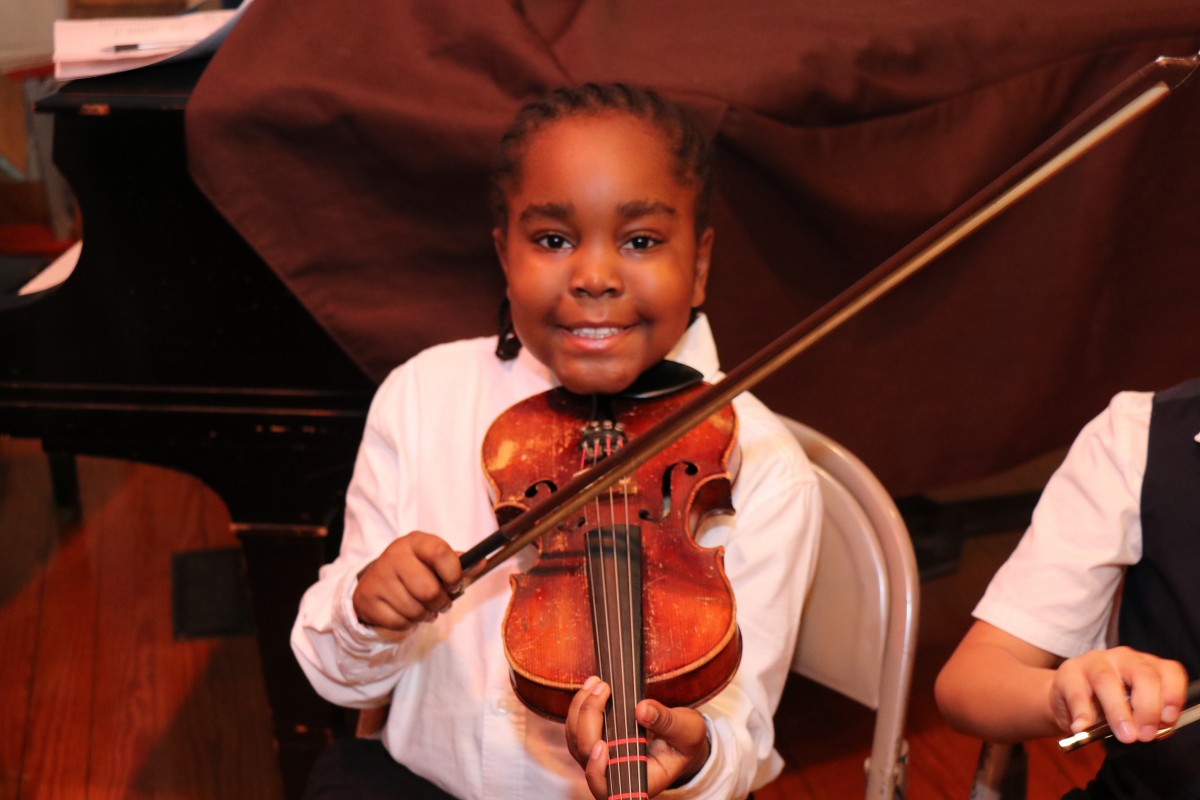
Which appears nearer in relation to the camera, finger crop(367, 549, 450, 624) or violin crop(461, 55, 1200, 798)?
violin crop(461, 55, 1200, 798)

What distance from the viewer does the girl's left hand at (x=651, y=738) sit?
0.82 metres

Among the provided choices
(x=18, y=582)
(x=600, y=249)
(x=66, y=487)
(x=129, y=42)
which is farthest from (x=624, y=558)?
(x=66, y=487)

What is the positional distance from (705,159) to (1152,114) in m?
0.57

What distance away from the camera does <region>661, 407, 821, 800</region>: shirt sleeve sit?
1.03 meters

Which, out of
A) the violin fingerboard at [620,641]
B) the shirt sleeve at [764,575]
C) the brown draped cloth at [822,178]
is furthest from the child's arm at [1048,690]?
the brown draped cloth at [822,178]

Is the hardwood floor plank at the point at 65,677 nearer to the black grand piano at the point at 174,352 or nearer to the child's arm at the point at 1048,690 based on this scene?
the black grand piano at the point at 174,352

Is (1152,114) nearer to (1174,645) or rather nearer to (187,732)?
(1174,645)

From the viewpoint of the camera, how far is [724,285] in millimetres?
1314

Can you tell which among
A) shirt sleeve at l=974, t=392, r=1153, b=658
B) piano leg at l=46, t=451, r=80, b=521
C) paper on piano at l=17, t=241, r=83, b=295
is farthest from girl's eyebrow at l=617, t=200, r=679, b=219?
piano leg at l=46, t=451, r=80, b=521

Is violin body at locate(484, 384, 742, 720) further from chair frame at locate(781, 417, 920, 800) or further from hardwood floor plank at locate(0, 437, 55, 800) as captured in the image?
hardwood floor plank at locate(0, 437, 55, 800)

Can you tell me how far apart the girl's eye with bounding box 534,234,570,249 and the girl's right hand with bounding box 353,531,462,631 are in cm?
26

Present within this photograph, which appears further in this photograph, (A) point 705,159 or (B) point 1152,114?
(B) point 1152,114

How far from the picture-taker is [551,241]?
1065 millimetres

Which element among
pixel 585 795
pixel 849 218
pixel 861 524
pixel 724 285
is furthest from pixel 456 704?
pixel 849 218
